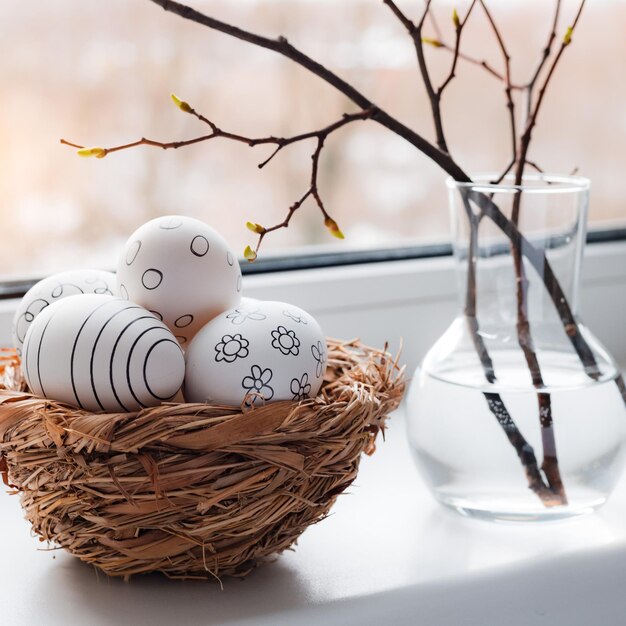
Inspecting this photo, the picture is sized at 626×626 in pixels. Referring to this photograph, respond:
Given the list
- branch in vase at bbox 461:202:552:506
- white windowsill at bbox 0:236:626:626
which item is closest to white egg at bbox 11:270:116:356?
white windowsill at bbox 0:236:626:626

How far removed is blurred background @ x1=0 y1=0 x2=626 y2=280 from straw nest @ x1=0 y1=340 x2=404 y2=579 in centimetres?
45

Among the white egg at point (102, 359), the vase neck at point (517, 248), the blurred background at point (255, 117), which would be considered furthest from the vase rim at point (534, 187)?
the blurred background at point (255, 117)

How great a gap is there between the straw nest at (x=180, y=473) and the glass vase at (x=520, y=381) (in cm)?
11

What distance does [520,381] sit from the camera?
65 cm

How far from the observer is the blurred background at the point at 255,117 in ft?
3.04

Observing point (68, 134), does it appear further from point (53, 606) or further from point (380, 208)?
point (53, 606)

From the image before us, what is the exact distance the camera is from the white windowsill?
1.82 feet

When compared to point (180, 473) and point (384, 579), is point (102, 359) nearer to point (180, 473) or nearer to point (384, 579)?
point (180, 473)

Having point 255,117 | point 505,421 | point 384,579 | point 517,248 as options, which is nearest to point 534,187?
point 517,248

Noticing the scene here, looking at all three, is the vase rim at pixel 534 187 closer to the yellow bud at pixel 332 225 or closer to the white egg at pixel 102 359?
the yellow bud at pixel 332 225

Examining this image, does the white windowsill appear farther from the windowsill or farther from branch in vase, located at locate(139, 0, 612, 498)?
branch in vase, located at locate(139, 0, 612, 498)

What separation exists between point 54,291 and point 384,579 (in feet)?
0.96

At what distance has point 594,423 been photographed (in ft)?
2.10

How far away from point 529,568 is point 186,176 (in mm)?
579
